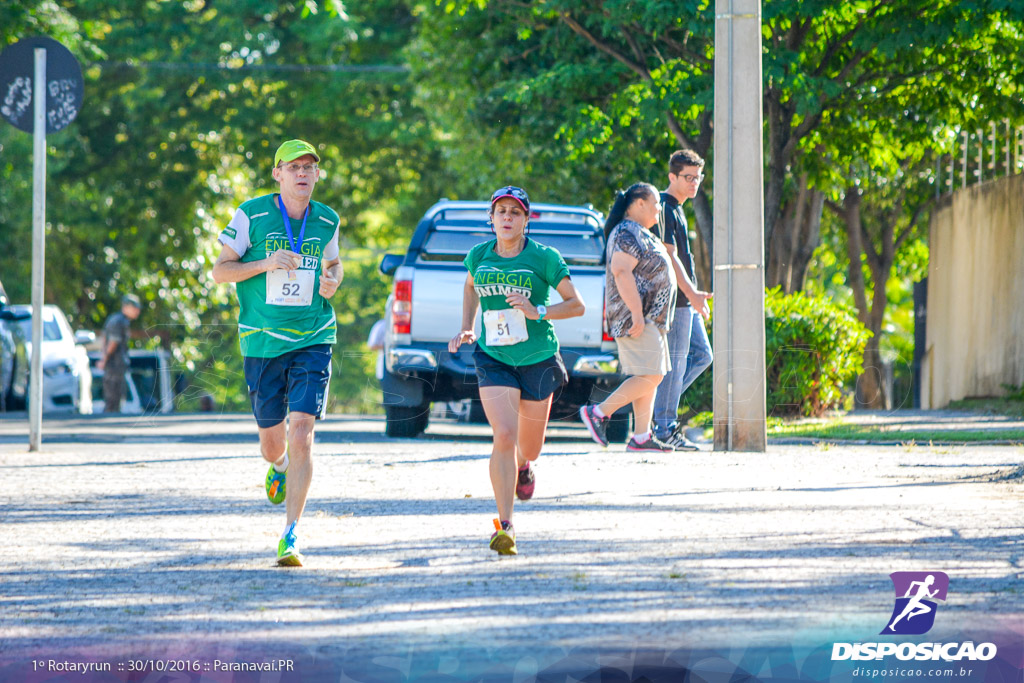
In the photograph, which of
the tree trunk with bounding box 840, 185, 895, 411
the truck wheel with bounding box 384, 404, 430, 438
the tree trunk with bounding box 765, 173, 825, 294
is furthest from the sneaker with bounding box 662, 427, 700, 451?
the tree trunk with bounding box 840, 185, 895, 411

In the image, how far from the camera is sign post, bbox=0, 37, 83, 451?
458 inches

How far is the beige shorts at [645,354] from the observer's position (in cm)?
1019

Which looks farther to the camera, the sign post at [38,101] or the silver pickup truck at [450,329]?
the silver pickup truck at [450,329]

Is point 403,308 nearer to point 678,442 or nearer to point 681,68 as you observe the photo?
point 678,442

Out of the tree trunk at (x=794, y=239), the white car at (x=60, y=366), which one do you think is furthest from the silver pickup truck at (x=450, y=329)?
the white car at (x=60, y=366)

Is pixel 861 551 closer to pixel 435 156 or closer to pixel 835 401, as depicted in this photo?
pixel 835 401

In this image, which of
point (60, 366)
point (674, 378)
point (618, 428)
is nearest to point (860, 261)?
point (60, 366)

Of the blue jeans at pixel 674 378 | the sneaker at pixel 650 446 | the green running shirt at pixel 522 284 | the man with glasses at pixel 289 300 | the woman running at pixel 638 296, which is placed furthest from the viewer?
the blue jeans at pixel 674 378

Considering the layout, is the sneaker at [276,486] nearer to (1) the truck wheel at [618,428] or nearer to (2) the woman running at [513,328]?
(2) the woman running at [513,328]

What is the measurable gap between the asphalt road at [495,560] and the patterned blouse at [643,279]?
989 mm

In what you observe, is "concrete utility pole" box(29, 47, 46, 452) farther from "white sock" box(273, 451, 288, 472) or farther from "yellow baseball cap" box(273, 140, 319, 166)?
"yellow baseball cap" box(273, 140, 319, 166)

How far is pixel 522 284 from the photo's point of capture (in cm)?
683

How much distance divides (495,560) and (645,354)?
4.09 meters

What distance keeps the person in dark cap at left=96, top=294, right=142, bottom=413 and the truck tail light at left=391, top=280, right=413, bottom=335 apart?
912cm
